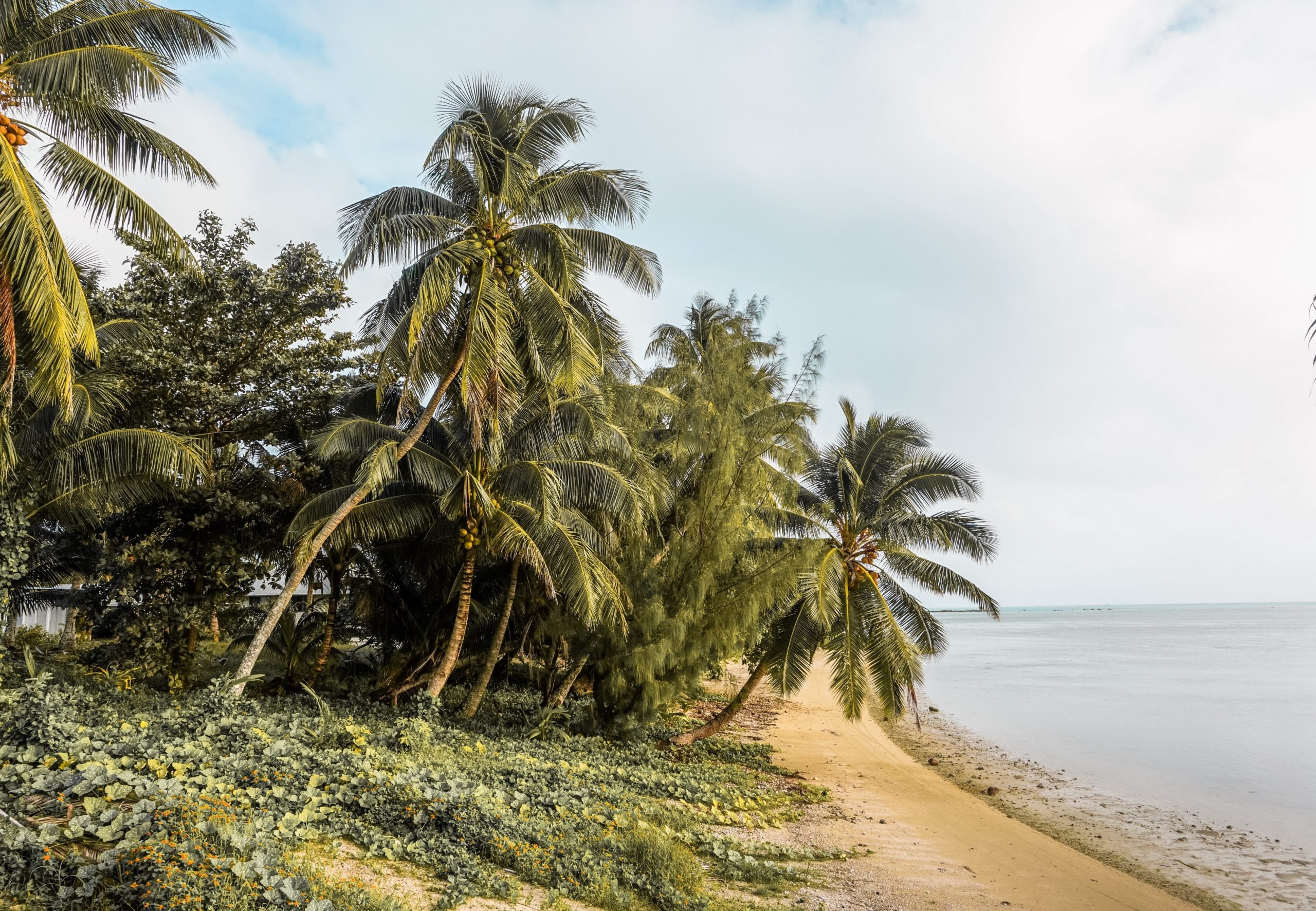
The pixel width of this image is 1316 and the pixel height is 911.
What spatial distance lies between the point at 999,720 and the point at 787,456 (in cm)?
1605

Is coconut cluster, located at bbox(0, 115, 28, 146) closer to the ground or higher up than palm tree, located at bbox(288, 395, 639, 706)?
higher up

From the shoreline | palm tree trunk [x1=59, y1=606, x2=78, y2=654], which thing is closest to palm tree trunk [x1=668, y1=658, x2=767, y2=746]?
the shoreline

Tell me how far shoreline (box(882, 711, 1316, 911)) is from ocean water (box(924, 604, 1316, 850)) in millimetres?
801

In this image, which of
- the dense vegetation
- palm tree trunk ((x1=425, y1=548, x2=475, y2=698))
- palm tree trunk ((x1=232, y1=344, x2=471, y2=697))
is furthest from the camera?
palm tree trunk ((x1=425, y1=548, x2=475, y2=698))

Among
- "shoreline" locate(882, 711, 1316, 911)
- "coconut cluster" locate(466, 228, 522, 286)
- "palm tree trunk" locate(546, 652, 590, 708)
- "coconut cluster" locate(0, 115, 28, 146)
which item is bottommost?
"shoreline" locate(882, 711, 1316, 911)

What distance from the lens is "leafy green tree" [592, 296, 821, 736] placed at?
45.5 feet

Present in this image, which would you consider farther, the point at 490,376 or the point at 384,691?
the point at 384,691

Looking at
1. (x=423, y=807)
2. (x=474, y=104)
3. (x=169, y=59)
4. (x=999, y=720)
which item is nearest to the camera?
(x=423, y=807)

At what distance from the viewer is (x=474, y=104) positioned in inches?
496

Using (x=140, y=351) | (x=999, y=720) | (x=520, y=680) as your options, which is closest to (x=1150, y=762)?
(x=999, y=720)

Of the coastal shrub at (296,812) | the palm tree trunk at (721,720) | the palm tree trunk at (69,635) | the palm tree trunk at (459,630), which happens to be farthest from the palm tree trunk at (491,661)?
the palm tree trunk at (69,635)

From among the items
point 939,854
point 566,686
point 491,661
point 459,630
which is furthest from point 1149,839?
point 459,630

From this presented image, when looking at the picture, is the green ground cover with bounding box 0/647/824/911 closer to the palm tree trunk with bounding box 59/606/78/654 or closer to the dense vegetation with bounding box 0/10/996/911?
the dense vegetation with bounding box 0/10/996/911

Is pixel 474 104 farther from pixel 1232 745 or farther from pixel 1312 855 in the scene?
pixel 1232 745
